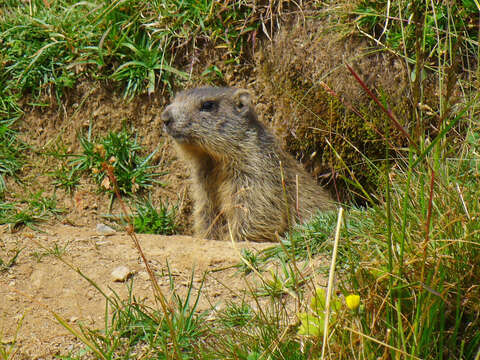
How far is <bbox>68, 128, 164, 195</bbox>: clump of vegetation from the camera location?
20.6 feet

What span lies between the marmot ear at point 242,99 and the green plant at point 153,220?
54.0 inches

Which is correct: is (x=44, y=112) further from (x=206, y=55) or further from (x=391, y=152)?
(x=391, y=152)

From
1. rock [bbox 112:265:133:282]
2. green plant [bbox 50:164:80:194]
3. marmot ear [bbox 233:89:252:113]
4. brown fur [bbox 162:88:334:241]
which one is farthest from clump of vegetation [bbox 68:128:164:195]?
rock [bbox 112:265:133:282]

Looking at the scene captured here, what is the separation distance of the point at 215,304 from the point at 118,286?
0.73 m

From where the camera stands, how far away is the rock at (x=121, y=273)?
3.80 metres

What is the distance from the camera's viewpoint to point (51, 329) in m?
3.25

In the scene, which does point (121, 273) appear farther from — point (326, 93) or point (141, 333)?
point (326, 93)

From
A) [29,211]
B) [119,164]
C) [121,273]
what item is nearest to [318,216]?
[121,273]

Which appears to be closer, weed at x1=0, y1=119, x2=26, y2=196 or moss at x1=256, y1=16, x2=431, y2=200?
moss at x1=256, y1=16, x2=431, y2=200

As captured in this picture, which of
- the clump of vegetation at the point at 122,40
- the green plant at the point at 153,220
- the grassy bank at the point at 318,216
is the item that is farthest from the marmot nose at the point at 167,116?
the green plant at the point at 153,220

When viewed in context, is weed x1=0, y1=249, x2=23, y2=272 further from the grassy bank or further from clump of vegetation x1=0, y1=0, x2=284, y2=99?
clump of vegetation x1=0, y1=0, x2=284, y2=99

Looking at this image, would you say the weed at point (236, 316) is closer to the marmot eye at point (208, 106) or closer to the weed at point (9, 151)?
the marmot eye at point (208, 106)

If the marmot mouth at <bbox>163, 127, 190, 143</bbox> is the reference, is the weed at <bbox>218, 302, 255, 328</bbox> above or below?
below

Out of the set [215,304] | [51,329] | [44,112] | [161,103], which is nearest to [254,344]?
[215,304]
